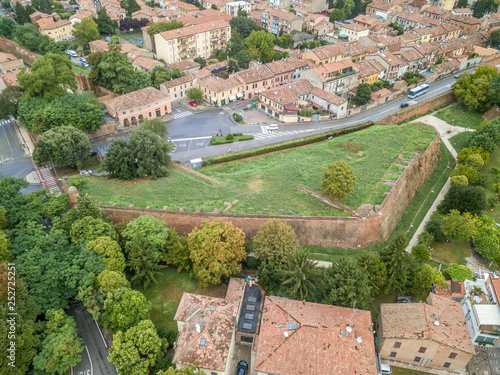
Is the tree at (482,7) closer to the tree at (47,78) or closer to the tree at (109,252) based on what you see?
the tree at (47,78)

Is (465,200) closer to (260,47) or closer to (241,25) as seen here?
(260,47)

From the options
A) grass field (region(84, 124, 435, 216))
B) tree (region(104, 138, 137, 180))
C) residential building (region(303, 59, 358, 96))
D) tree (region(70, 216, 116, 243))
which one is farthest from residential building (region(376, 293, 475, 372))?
residential building (region(303, 59, 358, 96))

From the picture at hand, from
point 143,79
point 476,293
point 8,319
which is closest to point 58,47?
point 143,79

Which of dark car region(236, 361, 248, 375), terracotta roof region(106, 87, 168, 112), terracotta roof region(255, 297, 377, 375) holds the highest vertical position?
terracotta roof region(106, 87, 168, 112)

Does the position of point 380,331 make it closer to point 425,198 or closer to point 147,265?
point 147,265

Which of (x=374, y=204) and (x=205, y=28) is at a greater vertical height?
(x=205, y=28)

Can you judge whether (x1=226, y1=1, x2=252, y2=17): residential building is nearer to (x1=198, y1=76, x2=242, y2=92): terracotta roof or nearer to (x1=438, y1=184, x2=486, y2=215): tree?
(x1=198, y1=76, x2=242, y2=92): terracotta roof
